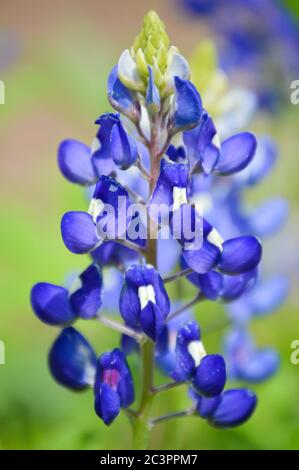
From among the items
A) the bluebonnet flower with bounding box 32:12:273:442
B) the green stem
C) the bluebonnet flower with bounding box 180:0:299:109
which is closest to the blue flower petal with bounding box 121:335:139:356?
the bluebonnet flower with bounding box 32:12:273:442

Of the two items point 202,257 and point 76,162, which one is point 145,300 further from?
point 76,162

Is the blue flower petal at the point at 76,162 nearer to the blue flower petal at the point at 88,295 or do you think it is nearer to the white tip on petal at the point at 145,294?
the blue flower petal at the point at 88,295

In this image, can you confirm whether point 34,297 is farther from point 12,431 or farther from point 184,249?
point 12,431

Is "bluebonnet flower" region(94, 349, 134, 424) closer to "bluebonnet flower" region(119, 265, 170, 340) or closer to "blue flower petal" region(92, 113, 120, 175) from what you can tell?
"bluebonnet flower" region(119, 265, 170, 340)

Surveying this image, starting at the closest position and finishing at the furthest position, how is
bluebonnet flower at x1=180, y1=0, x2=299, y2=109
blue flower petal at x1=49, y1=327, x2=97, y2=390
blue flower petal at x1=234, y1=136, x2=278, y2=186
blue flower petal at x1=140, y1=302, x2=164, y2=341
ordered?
blue flower petal at x1=140, y1=302, x2=164, y2=341, blue flower petal at x1=49, y1=327, x2=97, y2=390, blue flower petal at x1=234, y1=136, x2=278, y2=186, bluebonnet flower at x1=180, y1=0, x2=299, y2=109

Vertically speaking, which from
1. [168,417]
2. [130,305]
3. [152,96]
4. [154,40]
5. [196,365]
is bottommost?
[168,417]

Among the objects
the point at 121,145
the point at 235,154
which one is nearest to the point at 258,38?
the point at 235,154
